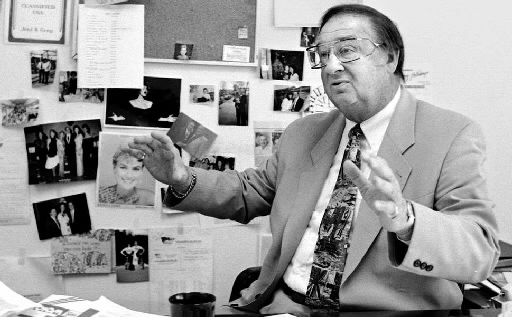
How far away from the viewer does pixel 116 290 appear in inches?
81.9

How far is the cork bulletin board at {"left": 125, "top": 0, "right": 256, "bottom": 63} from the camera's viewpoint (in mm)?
2031

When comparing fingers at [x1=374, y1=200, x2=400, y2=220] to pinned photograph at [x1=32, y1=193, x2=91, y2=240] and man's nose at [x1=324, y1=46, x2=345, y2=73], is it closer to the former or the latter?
man's nose at [x1=324, y1=46, x2=345, y2=73]

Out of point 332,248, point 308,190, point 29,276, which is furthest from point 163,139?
point 29,276

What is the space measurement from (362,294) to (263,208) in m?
0.49

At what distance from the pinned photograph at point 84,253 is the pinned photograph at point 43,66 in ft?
1.67

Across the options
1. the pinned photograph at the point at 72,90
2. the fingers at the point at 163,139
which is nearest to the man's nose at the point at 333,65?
the fingers at the point at 163,139

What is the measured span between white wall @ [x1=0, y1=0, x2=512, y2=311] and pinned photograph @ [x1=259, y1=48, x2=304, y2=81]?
0.07ft

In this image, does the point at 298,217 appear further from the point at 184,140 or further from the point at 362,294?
the point at 184,140

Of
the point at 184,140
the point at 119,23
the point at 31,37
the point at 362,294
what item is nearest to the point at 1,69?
the point at 31,37

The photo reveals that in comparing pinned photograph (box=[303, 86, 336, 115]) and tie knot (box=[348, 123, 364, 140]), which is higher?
pinned photograph (box=[303, 86, 336, 115])

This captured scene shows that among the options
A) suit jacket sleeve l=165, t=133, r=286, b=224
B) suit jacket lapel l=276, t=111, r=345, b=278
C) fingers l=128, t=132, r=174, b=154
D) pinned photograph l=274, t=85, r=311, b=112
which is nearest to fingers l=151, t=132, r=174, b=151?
fingers l=128, t=132, r=174, b=154

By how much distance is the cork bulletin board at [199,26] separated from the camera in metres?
2.03

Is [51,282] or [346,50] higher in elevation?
[346,50]

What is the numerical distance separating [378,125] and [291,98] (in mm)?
620
